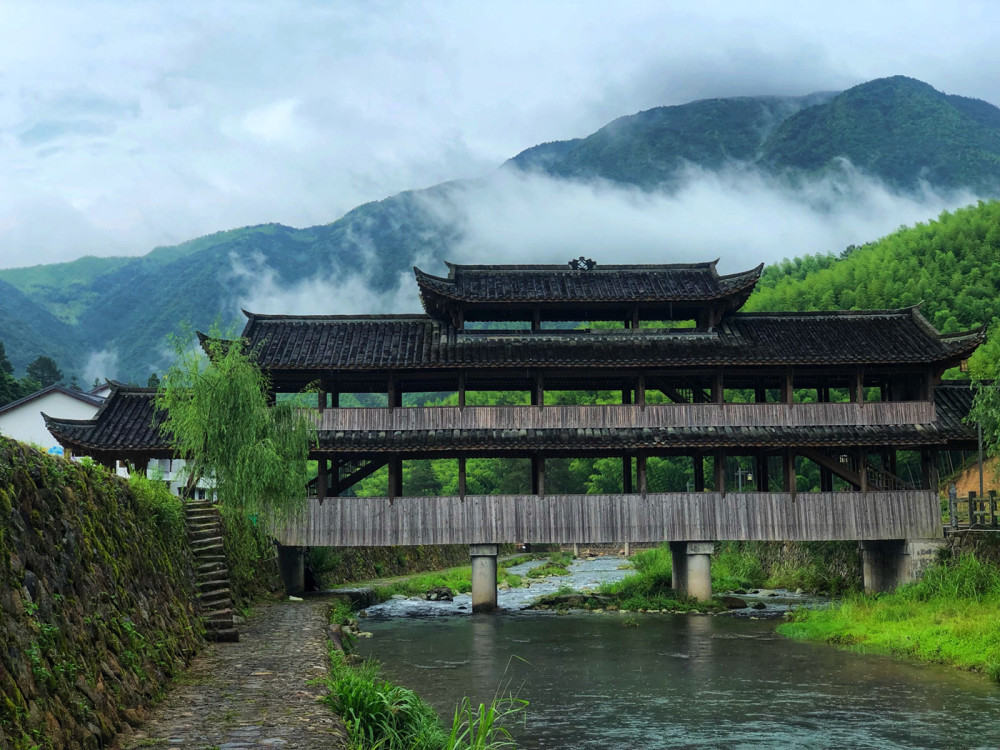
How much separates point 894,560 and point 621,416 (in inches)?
395

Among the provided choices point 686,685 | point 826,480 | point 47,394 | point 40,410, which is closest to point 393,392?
point 826,480

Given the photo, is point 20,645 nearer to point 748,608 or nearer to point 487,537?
point 487,537

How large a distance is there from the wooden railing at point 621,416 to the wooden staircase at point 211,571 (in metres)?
9.90

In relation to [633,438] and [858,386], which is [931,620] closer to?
[858,386]

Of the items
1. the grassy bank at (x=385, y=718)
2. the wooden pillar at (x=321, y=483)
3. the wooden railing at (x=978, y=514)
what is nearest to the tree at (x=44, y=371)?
the wooden pillar at (x=321, y=483)

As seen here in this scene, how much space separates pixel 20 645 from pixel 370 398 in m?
128

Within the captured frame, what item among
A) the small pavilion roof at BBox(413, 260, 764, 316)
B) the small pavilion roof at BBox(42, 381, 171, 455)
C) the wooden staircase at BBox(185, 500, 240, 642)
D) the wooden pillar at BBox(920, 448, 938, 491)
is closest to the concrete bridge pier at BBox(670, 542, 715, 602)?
the wooden pillar at BBox(920, 448, 938, 491)

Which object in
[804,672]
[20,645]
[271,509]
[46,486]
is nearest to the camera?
[20,645]

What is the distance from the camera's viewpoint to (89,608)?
394 inches

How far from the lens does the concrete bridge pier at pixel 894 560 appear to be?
30.5m

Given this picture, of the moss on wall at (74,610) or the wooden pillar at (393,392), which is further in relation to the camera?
the wooden pillar at (393,392)

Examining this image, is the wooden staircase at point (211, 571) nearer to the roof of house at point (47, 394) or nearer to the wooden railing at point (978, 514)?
the wooden railing at point (978, 514)

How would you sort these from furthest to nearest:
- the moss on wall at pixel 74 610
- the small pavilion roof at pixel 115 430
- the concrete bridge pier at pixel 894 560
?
the small pavilion roof at pixel 115 430, the concrete bridge pier at pixel 894 560, the moss on wall at pixel 74 610

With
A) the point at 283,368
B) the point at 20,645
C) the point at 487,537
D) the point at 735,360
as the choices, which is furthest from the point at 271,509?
the point at 20,645
